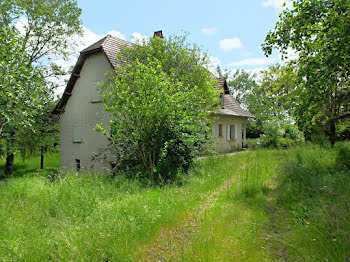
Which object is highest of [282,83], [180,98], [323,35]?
[323,35]

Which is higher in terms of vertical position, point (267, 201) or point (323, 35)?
point (323, 35)

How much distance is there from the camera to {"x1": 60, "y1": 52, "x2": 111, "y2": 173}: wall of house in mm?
14953

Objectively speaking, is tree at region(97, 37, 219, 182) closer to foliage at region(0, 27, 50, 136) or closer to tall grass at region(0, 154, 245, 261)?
tall grass at region(0, 154, 245, 261)

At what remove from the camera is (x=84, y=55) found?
15.7m

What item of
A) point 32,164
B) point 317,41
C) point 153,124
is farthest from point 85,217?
point 32,164

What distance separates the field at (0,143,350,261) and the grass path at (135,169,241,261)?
0.05 feet

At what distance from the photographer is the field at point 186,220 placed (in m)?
3.66

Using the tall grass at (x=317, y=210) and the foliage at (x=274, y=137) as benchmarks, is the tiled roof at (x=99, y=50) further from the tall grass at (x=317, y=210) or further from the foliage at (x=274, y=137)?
the tall grass at (x=317, y=210)

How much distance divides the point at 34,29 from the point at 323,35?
16.2 m

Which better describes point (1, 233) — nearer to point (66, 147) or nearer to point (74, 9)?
point (66, 147)

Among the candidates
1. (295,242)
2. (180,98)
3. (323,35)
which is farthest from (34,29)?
(295,242)

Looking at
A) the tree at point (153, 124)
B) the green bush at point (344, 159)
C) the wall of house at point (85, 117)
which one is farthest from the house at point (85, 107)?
the green bush at point (344, 159)

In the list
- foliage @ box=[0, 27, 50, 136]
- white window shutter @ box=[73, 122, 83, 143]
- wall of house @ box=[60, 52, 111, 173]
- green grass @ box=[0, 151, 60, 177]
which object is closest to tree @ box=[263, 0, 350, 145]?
foliage @ box=[0, 27, 50, 136]

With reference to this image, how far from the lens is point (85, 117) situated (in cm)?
1592
